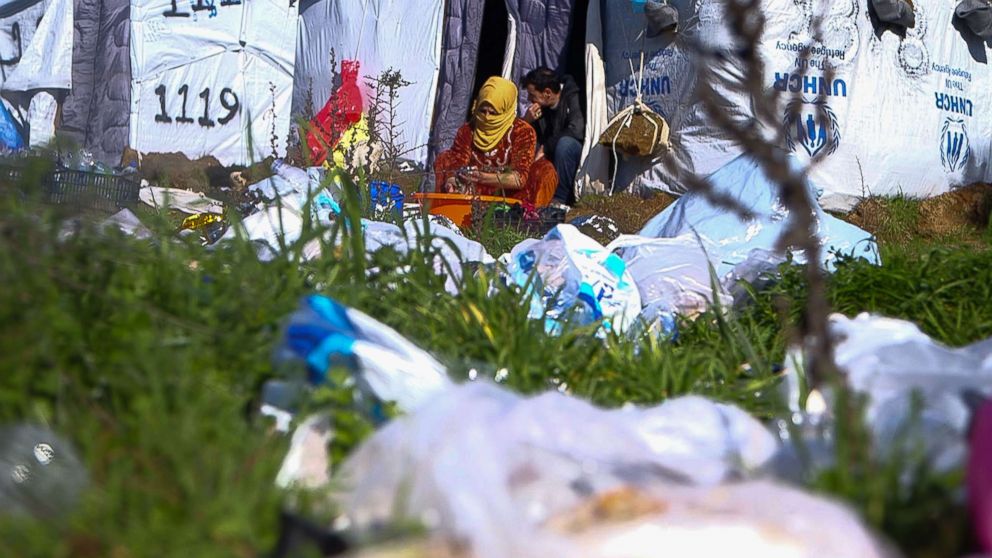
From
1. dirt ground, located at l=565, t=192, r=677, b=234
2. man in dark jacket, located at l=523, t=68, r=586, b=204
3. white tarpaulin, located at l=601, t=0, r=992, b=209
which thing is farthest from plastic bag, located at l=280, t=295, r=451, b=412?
man in dark jacket, located at l=523, t=68, r=586, b=204

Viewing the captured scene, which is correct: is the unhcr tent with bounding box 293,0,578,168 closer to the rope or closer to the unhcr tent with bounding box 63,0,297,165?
the rope

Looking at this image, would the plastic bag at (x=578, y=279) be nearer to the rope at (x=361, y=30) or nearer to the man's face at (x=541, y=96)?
the man's face at (x=541, y=96)

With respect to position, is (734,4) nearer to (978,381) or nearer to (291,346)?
(978,381)

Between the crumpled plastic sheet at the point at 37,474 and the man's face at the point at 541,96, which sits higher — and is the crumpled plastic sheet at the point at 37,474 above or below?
below

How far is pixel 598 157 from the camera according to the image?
881 cm

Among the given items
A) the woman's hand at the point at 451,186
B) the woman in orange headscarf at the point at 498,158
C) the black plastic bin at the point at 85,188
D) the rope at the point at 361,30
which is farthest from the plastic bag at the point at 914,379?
the rope at the point at 361,30

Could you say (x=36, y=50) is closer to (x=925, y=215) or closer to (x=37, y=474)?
(x=925, y=215)

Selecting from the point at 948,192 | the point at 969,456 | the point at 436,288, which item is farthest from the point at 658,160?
the point at 969,456

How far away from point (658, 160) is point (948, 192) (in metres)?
2.24

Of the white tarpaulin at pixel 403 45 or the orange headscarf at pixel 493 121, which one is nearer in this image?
the orange headscarf at pixel 493 121

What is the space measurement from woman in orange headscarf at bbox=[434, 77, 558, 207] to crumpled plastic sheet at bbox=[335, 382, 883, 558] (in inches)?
200

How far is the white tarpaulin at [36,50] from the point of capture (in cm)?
1123

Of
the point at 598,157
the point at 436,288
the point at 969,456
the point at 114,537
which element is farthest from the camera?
the point at 598,157

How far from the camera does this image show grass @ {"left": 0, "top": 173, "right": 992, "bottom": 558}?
1.33 meters
